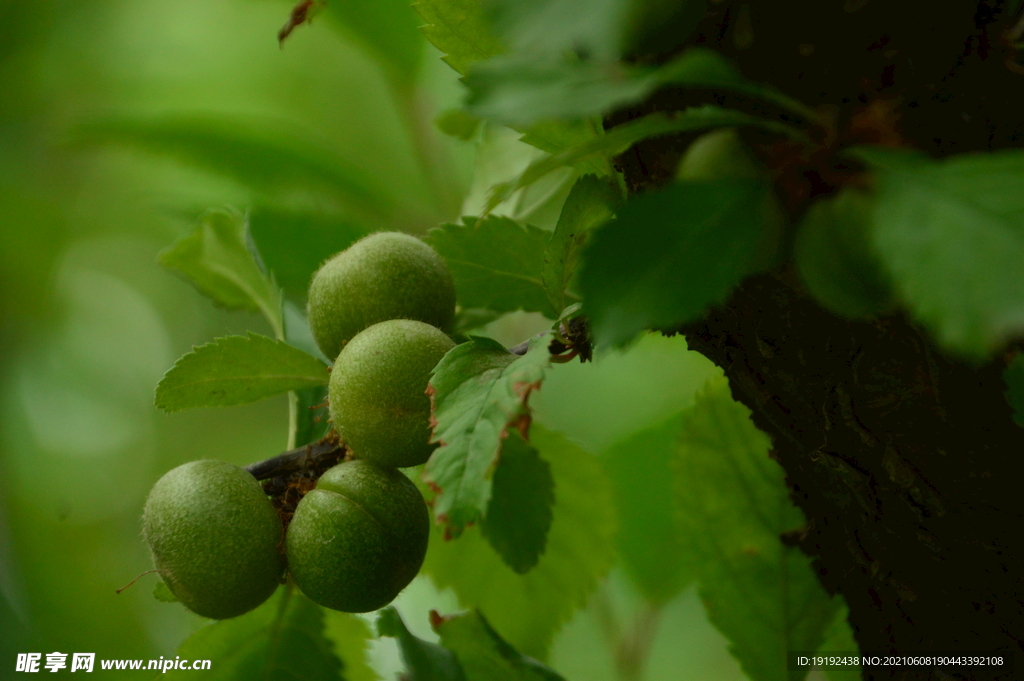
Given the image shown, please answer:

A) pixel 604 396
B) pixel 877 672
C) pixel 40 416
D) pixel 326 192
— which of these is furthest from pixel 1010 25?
pixel 40 416

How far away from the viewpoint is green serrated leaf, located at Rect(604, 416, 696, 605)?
132cm

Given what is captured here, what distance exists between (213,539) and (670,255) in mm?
467

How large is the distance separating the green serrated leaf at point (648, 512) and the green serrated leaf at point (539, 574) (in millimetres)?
287

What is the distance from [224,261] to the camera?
924 mm

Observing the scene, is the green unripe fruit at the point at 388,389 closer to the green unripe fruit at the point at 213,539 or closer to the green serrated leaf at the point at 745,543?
the green unripe fruit at the point at 213,539

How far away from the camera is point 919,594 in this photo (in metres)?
0.63

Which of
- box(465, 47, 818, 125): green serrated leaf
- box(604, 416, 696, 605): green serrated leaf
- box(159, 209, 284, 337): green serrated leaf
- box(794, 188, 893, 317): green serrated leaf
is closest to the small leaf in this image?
box(465, 47, 818, 125): green serrated leaf

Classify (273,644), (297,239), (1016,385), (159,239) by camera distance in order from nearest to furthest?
(1016,385) < (273,644) < (297,239) < (159,239)

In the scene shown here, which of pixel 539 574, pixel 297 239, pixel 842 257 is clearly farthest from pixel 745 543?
pixel 297 239

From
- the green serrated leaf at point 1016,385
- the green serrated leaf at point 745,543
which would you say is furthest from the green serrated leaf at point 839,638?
the green serrated leaf at point 1016,385

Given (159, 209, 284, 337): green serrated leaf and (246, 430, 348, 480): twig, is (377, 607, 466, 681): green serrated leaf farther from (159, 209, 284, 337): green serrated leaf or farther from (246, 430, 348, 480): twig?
(159, 209, 284, 337): green serrated leaf

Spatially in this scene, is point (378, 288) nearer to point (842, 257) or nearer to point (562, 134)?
point (562, 134)

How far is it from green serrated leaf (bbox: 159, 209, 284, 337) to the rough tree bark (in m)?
0.47

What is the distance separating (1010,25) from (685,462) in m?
0.58
